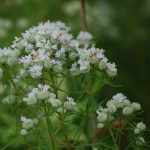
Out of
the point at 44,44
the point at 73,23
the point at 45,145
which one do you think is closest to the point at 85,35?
the point at 44,44

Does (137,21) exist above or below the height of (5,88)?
above

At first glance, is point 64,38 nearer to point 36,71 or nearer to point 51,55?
point 51,55

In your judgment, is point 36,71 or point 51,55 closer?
point 36,71

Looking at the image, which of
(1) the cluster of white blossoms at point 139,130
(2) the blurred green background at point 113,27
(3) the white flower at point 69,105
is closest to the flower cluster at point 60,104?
(3) the white flower at point 69,105

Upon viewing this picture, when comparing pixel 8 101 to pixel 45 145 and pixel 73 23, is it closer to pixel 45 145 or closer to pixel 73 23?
pixel 45 145

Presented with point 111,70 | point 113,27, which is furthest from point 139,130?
point 113,27
